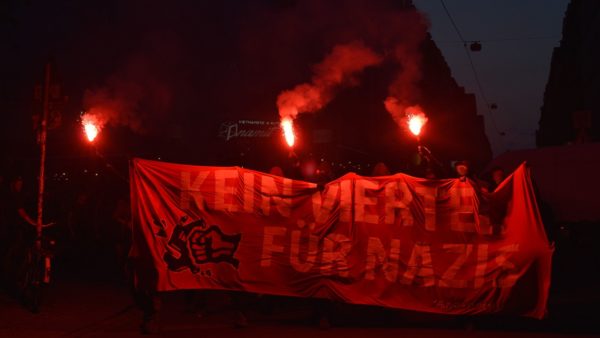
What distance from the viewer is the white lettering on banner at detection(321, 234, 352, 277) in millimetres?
7832

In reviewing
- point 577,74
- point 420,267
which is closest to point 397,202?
point 420,267

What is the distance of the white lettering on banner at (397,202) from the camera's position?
7992 millimetres

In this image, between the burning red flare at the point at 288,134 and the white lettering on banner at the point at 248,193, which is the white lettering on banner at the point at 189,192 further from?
the burning red flare at the point at 288,134

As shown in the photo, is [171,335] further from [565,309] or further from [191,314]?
[565,309]

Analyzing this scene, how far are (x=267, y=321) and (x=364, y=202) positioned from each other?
2.03 meters

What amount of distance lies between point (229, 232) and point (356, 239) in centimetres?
165

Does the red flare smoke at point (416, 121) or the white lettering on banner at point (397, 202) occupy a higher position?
the red flare smoke at point (416, 121)

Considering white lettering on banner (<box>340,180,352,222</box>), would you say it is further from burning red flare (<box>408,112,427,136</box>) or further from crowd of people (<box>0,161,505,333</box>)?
burning red flare (<box>408,112,427,136</box>)

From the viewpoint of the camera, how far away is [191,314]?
8656 mm

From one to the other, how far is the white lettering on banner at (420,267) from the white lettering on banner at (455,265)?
17cm

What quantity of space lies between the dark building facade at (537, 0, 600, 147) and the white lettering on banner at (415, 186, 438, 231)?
10.5 metres

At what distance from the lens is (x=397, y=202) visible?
8.08 meters

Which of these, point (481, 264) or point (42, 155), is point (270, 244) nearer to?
point (481, 264)

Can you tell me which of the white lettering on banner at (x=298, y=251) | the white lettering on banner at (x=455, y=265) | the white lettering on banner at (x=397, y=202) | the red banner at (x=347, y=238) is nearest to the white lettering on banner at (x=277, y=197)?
the red banner at (x=347, y=238)
